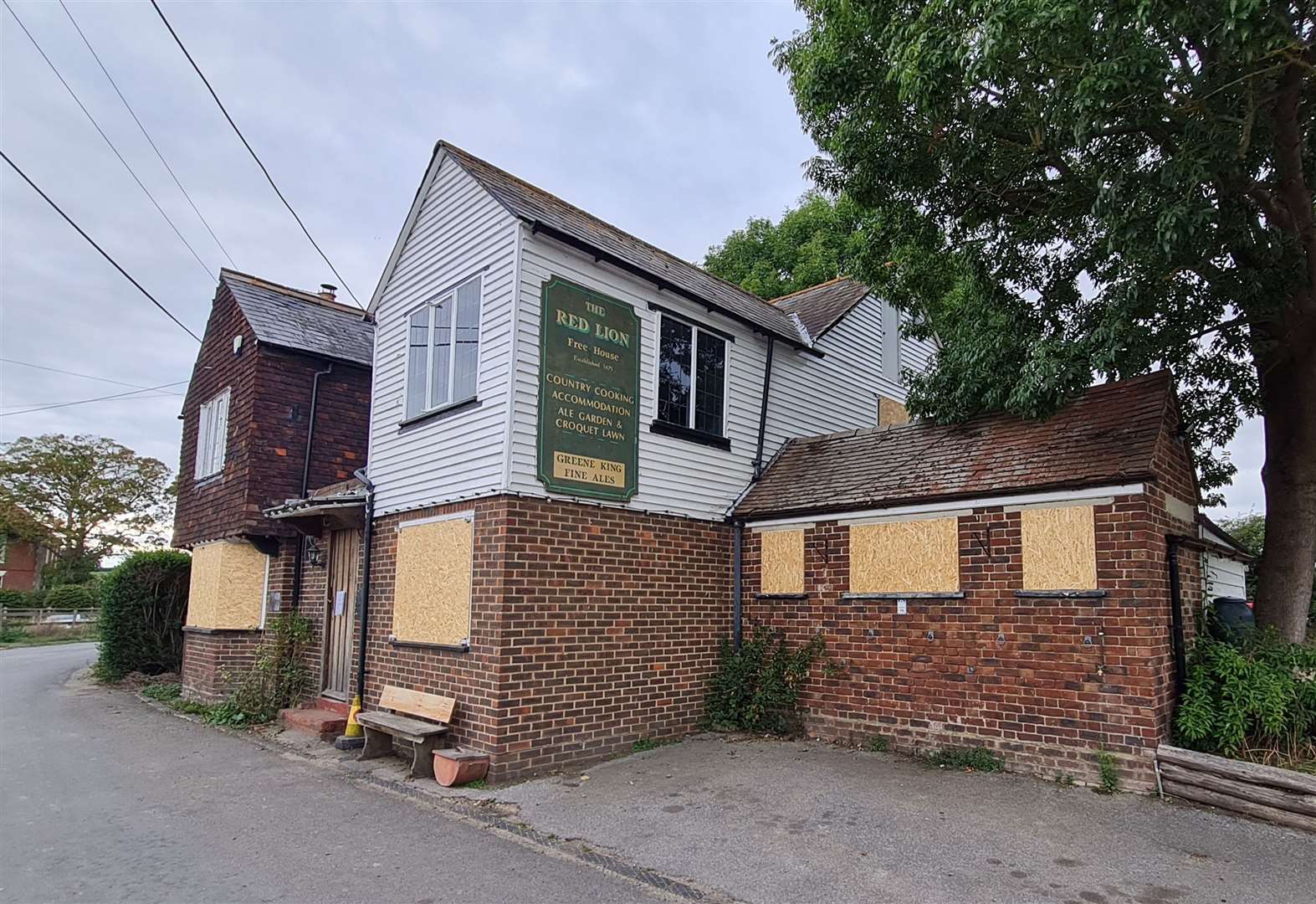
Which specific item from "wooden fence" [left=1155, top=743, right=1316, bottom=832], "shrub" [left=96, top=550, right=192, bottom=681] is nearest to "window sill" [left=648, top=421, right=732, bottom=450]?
"wooden fence" [left=1155, top=743, right=1316, bottom=832]

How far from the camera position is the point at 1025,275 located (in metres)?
10.5

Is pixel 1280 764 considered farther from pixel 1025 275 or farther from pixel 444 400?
pixel 444 400

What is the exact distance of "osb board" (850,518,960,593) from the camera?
8.20 metres

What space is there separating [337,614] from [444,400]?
417 cm

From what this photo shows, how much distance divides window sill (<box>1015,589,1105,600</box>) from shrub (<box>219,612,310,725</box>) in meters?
9.85

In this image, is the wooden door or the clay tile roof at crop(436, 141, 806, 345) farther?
the wooden door

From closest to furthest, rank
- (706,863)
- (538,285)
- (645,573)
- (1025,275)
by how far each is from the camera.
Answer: (706,863)
(538,285)
(645,573)
(1025,275)

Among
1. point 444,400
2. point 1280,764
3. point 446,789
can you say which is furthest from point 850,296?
point 446,789

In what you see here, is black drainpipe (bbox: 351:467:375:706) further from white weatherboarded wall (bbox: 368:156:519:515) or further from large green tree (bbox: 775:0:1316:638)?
large green tree (bbox: 775:0:1316:638)

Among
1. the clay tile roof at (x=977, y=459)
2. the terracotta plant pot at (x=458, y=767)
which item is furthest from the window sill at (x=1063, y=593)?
the terracotta plant pot at (x=458, y=767)

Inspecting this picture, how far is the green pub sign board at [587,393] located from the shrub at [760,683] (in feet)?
8.31

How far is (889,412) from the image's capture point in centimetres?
1426

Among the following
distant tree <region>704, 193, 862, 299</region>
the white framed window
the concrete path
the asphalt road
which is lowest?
the asphalt road

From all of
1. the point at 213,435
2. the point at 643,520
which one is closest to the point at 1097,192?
the point at 643,520
